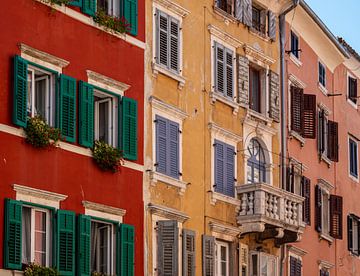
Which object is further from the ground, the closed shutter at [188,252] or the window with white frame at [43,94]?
the window with white frame at [43,94]

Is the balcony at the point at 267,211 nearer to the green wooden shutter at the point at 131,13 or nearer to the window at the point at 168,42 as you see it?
the window at the point at 168,42

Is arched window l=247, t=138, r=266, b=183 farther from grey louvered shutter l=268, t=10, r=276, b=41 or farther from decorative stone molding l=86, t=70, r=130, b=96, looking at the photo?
decorative stone molding l=86, t=70, r=130, b=96

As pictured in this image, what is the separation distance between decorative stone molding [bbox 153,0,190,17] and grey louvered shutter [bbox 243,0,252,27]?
14.5ft

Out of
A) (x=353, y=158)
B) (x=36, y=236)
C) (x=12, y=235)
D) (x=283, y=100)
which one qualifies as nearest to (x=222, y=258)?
(x=283, y=100)

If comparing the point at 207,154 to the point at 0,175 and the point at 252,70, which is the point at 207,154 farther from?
the point at 0,175

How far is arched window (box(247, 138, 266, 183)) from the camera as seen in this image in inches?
1645

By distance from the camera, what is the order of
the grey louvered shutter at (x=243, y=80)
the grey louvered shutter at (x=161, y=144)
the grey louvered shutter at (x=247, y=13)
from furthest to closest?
1. the grey louvered shutter at (x=247, y=13)
2. the grey louvered shutter at (x=243, y=80)
3. the grey louvered shutter at (x=161, y=144)

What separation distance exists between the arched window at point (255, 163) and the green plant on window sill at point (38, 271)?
13.0 meters

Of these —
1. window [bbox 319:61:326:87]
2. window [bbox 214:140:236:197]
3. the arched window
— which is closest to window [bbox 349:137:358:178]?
window [bbox 319:61:326:87]

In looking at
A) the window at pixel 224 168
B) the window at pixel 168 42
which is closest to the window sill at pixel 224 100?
the window at pixel 224 168

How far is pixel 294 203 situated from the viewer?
136ft

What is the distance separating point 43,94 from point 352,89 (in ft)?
88.9

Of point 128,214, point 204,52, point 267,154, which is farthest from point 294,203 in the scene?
point 128,214

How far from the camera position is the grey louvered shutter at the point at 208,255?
37.6m
